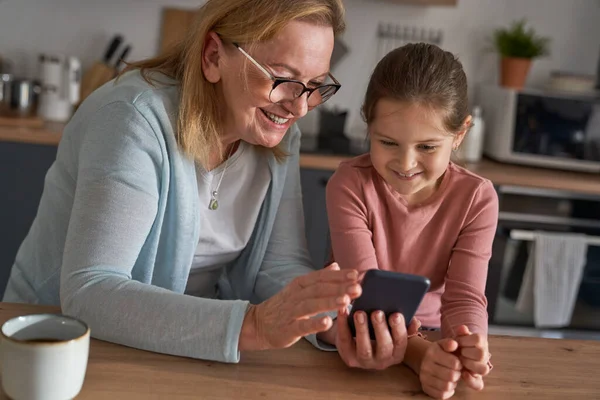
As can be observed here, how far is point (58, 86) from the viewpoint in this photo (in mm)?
2939

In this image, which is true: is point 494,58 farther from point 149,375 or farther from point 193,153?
point 149,375

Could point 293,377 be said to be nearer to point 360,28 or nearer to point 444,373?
point 444,373

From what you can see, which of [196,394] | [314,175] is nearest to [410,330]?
[196,394]

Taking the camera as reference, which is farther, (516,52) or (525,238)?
(516,52)

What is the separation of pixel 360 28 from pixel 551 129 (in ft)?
3.04

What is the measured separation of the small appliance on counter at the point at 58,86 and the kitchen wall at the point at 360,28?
0.54ft

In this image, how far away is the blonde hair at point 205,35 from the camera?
123 centimetres

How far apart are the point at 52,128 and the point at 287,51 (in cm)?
167

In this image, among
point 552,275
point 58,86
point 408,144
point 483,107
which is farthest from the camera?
point 483,107

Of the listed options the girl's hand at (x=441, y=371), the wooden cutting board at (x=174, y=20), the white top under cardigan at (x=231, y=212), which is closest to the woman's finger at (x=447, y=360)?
the girl's hand at (x=441, y=371)

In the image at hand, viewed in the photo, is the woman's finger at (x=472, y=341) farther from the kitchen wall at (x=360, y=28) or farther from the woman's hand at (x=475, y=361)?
the kitchen wall at (x=360, y=28)

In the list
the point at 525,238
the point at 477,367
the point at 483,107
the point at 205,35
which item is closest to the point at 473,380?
the point at 477,367

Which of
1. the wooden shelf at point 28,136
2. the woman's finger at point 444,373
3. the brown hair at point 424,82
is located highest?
the brown hair at point 424,82

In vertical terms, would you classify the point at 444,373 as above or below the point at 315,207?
above
